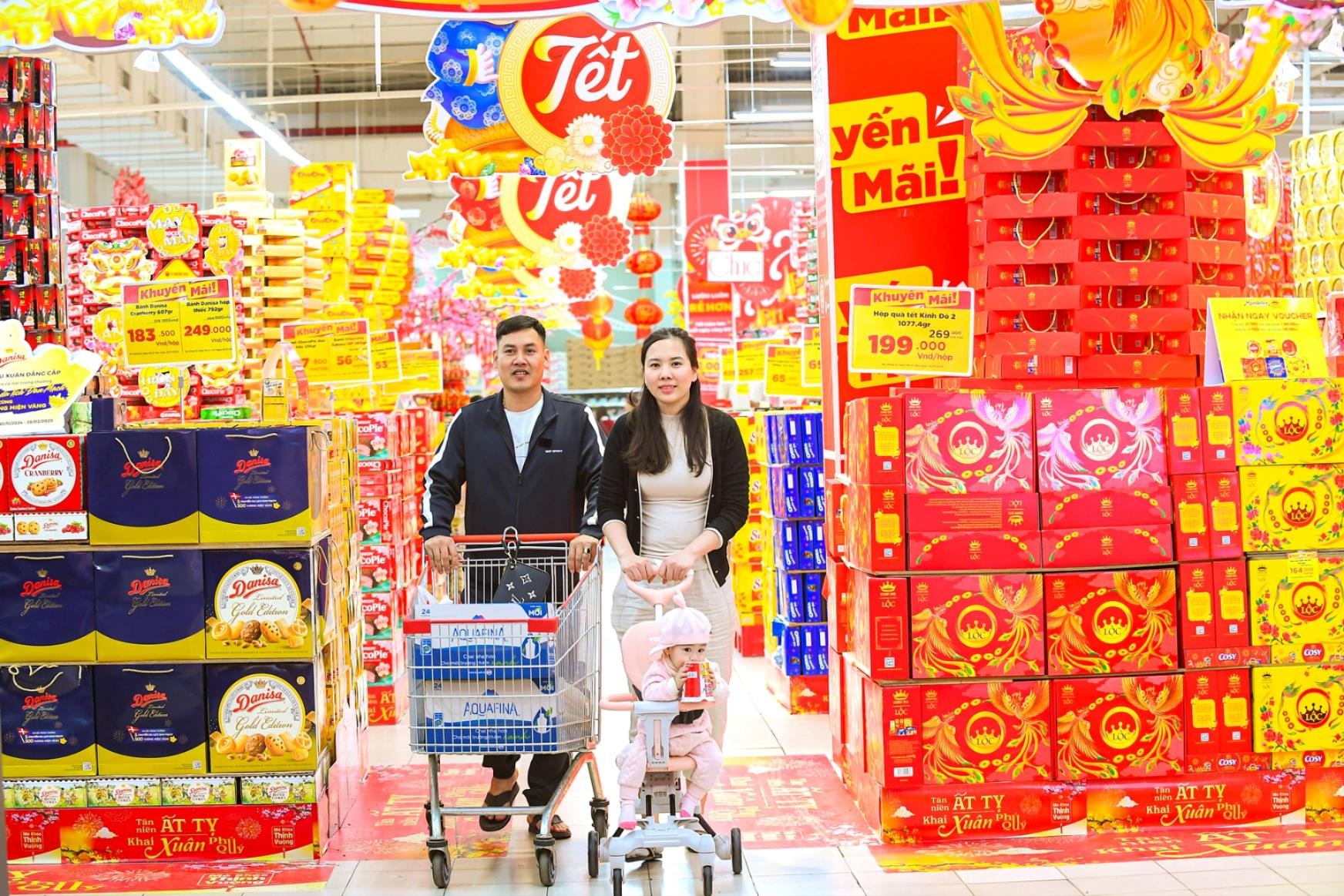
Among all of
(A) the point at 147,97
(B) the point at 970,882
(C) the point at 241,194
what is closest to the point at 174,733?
(B) the point at 970,882

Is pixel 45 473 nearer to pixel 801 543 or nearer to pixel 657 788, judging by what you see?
pixel 657 788

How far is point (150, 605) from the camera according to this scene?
187 inches

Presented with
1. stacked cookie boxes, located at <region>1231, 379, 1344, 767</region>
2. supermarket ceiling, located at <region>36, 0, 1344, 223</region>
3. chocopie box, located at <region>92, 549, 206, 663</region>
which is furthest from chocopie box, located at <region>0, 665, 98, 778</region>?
supermarket ceiling, located at <region>36, 0, 1344, 223</region>

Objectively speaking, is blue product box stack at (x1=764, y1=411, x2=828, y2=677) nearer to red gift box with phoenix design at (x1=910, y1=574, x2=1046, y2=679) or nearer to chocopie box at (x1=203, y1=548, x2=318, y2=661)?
red gift box with phoenix design at (x1=910, y1=574, x2=1046, y2=679)

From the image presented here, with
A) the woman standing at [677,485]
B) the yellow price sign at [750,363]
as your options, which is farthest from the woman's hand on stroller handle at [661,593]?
the yellow price sign at [750,363]

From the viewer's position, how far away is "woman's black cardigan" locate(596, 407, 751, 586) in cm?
473

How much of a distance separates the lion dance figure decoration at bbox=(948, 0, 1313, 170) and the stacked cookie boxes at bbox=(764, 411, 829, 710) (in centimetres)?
215

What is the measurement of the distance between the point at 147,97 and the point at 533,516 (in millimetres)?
16560

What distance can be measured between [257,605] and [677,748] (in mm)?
1560

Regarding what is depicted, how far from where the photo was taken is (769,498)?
7.82m

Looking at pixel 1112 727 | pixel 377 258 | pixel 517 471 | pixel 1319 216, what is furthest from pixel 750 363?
pixel 1112 727

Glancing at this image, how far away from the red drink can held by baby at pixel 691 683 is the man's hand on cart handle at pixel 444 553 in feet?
3.19

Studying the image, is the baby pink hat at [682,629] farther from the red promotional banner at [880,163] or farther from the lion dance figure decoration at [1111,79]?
the lion dance figure decoration at [1111,79]

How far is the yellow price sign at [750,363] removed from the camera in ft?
38.6
